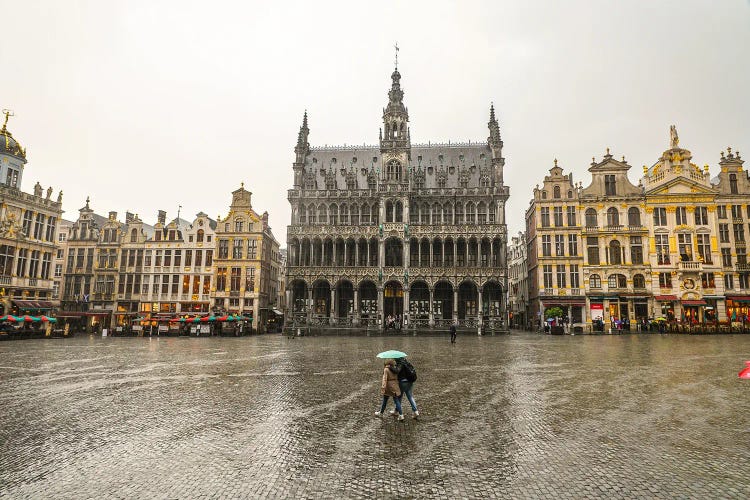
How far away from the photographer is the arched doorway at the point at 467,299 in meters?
54.3

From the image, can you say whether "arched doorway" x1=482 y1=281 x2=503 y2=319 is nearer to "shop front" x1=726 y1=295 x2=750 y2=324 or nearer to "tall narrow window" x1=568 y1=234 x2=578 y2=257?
"tall narrow window" x1=568 y1=234 x2=578 y2=257

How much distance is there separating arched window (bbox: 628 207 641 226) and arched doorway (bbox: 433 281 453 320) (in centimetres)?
2348

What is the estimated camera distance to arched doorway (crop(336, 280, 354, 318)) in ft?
183

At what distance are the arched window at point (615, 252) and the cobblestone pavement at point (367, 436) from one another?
3819 cm

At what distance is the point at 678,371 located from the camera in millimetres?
17109

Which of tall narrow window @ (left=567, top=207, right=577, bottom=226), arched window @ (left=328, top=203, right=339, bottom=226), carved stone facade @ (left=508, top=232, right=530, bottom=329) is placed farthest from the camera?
carved stone facade @ (left=508, top=232, right=530, bottom=329)

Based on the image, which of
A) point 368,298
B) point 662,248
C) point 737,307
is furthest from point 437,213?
point 737,307

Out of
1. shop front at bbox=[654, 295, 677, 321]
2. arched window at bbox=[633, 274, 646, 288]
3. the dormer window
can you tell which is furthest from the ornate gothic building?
shop front at bbox=[654, 295, 677, 321]

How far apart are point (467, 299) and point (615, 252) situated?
18829 millimetres

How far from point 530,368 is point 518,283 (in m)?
57.0

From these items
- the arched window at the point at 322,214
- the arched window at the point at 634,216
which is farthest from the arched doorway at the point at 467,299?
the arched window at the point at 634,216

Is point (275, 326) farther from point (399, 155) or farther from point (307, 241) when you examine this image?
point (399, 155)

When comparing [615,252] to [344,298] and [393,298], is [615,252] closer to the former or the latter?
[393,298]

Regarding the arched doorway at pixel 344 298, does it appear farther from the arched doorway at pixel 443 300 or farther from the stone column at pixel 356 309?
the arched doorway at pixel 443 300
